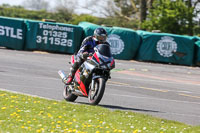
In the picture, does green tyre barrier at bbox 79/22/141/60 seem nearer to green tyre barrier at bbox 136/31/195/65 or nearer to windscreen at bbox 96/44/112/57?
green tyre barrier at bbox 136/31/195/65

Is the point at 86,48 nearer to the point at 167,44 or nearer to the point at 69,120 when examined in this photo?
the point at 69,120

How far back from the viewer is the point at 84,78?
10484mm

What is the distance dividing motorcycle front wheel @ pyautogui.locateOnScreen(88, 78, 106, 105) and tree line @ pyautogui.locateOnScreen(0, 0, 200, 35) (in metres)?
28.1

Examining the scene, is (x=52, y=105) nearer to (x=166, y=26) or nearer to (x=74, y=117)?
(x=74, y=117)

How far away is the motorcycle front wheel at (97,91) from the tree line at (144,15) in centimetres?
2812

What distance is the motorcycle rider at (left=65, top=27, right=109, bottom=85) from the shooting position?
1033 cm

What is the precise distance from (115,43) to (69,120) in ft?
70.0

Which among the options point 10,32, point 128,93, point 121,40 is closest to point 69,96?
point 128,93

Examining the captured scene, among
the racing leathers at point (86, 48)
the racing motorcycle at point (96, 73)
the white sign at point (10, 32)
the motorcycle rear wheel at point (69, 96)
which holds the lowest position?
the white sign at point (10, 32)

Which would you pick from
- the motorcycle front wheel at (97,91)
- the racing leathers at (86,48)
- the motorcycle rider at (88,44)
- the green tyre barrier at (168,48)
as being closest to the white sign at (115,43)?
the green tyre barrier at (168,48)

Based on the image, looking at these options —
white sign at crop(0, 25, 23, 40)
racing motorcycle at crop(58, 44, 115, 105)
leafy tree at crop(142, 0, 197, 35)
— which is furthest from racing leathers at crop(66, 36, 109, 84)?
leafy tree at crop(142, 0, 197, 35)

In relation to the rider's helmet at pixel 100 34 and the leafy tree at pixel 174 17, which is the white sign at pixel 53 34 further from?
the rider's helmet at pixel 100 34

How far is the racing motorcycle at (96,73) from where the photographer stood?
10008 millimetres

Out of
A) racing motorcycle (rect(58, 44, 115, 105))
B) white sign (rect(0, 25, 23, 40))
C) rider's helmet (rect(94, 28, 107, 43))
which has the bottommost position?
white sign (rect(0, 25, 23, 40))
